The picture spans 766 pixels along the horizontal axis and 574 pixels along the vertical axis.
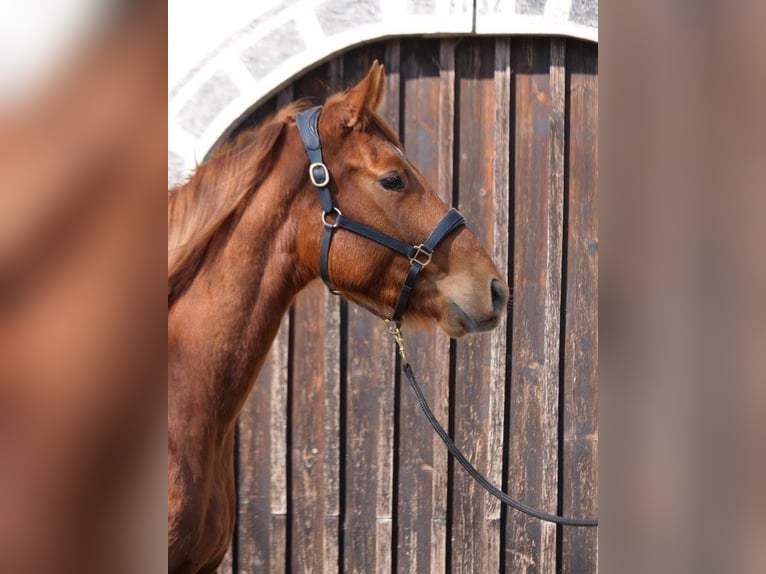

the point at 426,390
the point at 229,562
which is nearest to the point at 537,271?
the point at 426,390

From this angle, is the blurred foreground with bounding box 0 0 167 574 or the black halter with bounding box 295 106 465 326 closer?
the blurred foreground with bounding box 0 0 167 574

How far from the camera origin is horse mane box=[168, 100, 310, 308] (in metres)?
1.78

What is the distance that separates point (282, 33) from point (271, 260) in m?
1.17

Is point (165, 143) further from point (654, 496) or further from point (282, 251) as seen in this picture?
point (282, 251)

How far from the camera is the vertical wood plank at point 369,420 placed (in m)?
2.72

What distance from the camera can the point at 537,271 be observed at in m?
2.72

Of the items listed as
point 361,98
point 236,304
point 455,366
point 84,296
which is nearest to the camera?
point 84,296

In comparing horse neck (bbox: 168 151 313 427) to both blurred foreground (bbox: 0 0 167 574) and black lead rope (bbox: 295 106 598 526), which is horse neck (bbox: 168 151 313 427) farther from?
blurred foreground (bbox: 0 0 167 574)

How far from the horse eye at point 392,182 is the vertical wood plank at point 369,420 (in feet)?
2.90

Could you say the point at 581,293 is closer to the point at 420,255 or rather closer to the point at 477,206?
the point at 477,206

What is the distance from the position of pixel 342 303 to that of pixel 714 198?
2.42 metres

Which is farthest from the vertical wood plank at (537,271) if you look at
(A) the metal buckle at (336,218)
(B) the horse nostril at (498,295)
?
(A) the metal buckle at (336,218)

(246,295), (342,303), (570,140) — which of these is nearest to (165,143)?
(246,295)

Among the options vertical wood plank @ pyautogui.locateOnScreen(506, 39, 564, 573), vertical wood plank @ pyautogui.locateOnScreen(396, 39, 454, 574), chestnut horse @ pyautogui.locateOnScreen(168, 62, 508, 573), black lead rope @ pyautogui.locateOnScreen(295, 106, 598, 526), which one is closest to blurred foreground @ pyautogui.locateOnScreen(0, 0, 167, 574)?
chestnut horse @ pyautogui.locateOnScreen(168, 62, 508, 573)
